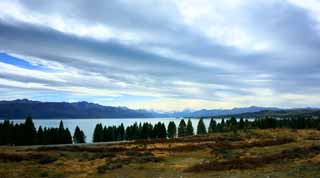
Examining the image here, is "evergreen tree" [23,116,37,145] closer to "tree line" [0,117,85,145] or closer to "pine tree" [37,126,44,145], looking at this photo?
"tree line" [0,117,85,145]

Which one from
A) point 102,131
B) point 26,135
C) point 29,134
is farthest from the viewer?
point 102,131

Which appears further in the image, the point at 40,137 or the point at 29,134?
the point at 40,137

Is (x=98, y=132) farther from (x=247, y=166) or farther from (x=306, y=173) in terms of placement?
(x=306, y=173)

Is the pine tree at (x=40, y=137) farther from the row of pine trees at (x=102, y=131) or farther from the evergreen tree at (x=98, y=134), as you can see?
the evergreen tree at (x=98, y=134)

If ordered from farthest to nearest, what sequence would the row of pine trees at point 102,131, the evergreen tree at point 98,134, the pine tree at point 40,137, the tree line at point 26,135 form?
the evergreen tree at point 98,134, the pine tree at point 40,137, the row of pine trees at point 102,131, the tree line at point 26,135

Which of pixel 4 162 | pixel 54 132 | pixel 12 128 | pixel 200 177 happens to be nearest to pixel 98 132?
pixel 54 132

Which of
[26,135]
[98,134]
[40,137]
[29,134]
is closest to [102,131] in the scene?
[98,134]

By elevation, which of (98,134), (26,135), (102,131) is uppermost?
(102,131)

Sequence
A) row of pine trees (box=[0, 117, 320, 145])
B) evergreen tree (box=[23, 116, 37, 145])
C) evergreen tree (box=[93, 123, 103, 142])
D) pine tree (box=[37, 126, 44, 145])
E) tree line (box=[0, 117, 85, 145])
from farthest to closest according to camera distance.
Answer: evergreen tree (box=[93, 123, 103, 142]), pine tree (box=[37, 126, 44, 145]), evergreen tree (box=[23, 116, 37, 145]), row of pine trees (box=[0, 117, 320, 145]), tree line (box=[0, 117, 85, 145])

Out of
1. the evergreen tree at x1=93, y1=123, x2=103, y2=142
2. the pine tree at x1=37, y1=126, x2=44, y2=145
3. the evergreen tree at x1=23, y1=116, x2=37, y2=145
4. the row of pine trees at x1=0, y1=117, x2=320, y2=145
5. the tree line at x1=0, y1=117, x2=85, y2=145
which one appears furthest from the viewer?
the evergreen tree at x1=93, y1=123, x2=103, y2=142

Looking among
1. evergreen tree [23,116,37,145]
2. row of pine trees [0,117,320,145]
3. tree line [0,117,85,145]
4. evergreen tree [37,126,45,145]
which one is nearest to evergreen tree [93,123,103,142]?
row of pine trees [0,117,320,145]

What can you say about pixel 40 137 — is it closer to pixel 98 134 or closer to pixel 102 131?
pixel 98 134

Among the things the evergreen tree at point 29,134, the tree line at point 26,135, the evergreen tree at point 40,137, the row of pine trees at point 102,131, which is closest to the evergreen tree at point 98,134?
the row of pine trees at point 102,131

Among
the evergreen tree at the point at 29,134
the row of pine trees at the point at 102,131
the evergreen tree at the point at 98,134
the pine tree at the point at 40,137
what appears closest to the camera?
the row of pine trees at the point at 102,131
